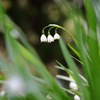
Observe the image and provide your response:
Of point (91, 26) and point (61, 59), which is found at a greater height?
point (91, 26)

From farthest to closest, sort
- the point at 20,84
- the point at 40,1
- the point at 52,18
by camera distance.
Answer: the point at 40,1
the point at 52,18
the point at 20,84

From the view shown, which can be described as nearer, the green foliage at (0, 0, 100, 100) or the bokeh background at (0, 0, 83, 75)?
the green foliage at (0, 0, 100, 100)

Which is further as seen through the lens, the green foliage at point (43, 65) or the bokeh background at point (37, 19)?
the bokeh background at point (37, 19)

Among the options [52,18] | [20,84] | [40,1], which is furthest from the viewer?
[40,1]

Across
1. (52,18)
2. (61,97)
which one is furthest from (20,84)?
(52,18)

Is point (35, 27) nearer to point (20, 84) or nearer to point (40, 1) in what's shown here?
point (40, 1)

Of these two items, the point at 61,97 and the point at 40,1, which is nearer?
the point at 61,97

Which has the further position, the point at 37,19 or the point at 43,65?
the point at 37,19

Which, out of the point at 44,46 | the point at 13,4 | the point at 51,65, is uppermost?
the point at 13,4
